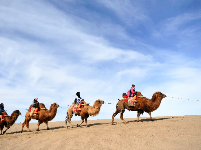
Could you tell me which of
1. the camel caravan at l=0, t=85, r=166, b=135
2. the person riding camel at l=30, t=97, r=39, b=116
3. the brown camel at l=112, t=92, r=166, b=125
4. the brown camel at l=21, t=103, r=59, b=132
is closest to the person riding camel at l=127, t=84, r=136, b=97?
the camel caravan at l=0, t=85, r=166, b=135

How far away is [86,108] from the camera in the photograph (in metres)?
15.5

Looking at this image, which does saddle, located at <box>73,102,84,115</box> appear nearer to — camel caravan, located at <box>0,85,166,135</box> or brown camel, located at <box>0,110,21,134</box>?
camel caravan, located at <box>0,85,166,135</box>

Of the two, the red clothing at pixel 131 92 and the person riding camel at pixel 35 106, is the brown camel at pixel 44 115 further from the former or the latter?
the red clothing at pixel 131 92

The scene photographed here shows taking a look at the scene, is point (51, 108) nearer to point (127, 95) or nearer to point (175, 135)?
point (127, 95)

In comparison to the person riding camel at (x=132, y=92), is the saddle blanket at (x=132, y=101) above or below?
below

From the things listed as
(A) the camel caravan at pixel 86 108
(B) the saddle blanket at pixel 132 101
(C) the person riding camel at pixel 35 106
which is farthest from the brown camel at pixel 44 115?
(B) the saddle blanket at pixel 132 101

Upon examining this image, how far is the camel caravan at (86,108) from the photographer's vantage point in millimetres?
15234

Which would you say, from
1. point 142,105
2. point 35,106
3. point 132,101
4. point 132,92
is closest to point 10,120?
point 35,106

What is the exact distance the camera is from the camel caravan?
15.2m

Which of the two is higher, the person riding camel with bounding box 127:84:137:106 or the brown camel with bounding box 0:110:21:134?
the person riding camel with bounding box 127:84:137:106

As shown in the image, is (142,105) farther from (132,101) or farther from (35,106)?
(35,106)

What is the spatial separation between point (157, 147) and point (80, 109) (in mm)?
8929

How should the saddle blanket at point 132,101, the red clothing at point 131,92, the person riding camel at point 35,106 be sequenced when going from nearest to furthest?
1. the saddle blanket at point 132,101
2. the red clothing at point 131,92
3. the person riding camel at point 35,106

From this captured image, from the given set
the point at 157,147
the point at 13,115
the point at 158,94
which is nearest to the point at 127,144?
the point at 157,147
